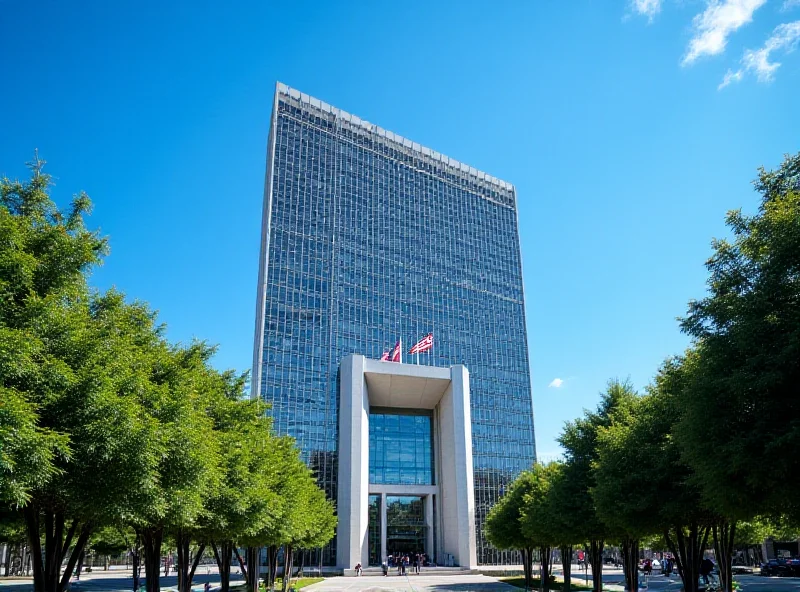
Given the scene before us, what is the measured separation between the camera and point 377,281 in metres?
87.9

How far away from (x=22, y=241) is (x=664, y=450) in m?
19.7

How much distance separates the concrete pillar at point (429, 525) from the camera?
252 feet

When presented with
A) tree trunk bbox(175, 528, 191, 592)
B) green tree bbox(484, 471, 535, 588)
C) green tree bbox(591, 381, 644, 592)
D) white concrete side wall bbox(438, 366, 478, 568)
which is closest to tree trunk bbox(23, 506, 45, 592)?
tree trunk bbox(175, 528, 191, 592)

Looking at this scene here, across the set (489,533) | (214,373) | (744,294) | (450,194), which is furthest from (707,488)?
(450,194)

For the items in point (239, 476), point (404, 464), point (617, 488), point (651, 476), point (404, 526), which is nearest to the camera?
point (651, 476)

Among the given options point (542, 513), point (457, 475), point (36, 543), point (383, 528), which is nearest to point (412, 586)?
point (542, 513)

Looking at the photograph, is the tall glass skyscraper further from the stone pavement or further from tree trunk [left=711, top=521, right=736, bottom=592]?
tree trunk [left=711, top=521, right=736, bottom=592]

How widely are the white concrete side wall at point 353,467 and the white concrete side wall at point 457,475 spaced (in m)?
10.9

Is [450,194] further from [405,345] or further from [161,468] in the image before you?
[161,468]

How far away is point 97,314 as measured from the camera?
1783 centimetres

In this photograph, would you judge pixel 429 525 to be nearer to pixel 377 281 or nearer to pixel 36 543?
pixel 377 281

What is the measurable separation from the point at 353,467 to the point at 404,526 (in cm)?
→ 1477

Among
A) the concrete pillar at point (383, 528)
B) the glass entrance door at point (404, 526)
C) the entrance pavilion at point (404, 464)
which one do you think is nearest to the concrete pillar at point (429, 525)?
the entrance pavilion at point (404, 464)

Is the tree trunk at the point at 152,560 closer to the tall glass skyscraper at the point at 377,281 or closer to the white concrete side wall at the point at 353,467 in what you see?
the white concrete side wall at the point at 353,467
